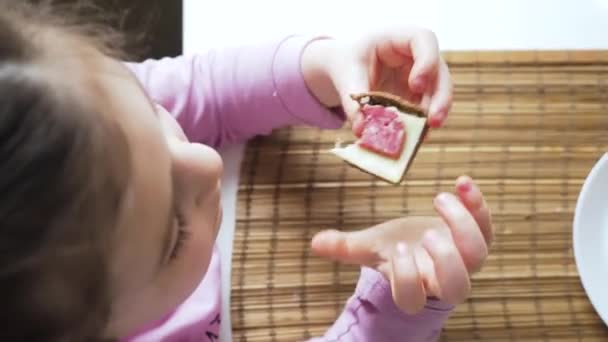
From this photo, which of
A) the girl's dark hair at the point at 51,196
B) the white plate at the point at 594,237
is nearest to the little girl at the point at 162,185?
the girl's dark hair at the point at 51,196

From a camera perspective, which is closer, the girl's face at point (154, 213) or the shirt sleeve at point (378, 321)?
the girl's face at point (154, 213)

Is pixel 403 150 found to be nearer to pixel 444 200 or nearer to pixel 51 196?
pixel 444 200

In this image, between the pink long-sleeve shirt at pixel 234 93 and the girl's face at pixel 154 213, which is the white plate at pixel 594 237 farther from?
the girl's face at pixel 154 213

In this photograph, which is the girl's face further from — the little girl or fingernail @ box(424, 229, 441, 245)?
fingernail @ box(424, 229, 441, 245)

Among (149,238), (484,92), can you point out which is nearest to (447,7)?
(484,92)

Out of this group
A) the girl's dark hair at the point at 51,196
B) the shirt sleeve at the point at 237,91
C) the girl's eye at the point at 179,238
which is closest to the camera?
the girl's dark hair at the point at 51,196

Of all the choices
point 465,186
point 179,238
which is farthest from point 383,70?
point 179,238

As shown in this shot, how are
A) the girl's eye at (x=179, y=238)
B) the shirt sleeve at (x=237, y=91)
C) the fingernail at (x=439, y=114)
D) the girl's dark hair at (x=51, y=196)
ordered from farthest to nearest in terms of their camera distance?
the shirt sleeve at (x=237, y=91) → the fingernail at (x=439, y=114) → the girl's eye at (x=179, y=238) → the girl's dark hair at (x=51, y=196)
